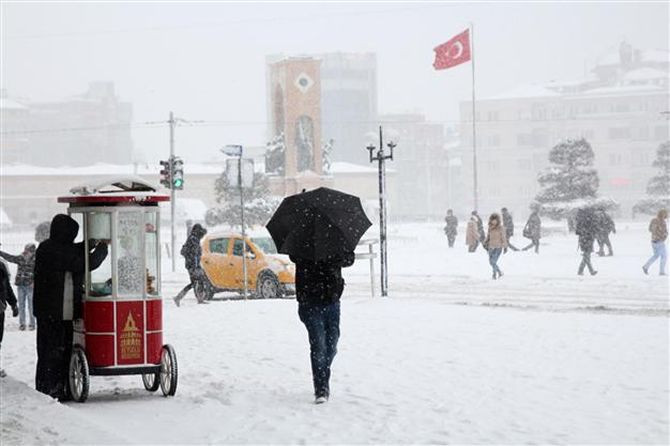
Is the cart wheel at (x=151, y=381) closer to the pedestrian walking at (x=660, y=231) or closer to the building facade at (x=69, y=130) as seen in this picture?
the pedestrian walking at (x=660, y=231)

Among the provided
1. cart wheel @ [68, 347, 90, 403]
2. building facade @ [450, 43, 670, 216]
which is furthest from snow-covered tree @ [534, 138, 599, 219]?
cart wheel @ [68, 347, 90, 403]

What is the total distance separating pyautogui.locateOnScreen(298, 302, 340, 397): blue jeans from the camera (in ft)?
30.7

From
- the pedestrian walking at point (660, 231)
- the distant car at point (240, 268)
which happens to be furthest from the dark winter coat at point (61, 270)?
the pedestrian walking at point (660, 231)

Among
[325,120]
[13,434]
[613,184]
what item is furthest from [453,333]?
[325,120]

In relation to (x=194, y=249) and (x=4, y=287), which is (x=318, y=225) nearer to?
(x=4, y=287)

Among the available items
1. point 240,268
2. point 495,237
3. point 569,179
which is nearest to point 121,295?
point 240,268

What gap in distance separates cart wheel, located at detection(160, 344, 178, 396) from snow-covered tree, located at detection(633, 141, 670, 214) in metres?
58.7

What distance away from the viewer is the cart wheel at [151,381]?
10048 millimetres

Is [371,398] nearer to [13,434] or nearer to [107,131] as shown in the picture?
[13,434]

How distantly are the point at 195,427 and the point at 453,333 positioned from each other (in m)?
6.06

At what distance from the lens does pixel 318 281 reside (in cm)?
938

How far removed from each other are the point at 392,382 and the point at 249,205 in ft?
155

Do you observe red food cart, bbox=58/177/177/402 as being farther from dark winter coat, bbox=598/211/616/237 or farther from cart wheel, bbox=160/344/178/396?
dark winter coat, bbox=598/211/616/237

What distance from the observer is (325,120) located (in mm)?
139750
